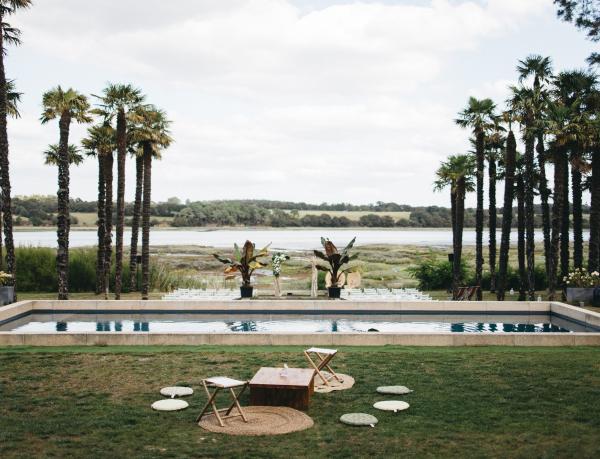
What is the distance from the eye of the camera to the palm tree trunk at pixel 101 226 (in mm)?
26781

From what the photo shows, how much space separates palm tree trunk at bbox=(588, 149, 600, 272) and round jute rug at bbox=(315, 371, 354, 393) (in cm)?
1601

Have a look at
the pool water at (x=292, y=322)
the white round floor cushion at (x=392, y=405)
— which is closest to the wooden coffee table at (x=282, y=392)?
the white round floor cushion at (x=392, y=405)

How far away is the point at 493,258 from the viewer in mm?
30078

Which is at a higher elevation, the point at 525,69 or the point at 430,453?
the point at 525,69

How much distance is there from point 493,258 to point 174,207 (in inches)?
3500

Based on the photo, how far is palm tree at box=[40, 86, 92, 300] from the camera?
23.1 metres

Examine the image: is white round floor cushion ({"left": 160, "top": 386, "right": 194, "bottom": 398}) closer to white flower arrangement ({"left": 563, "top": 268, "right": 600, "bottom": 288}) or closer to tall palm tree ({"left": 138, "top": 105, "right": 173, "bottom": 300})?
tall palm tree ({"left": 138, "top": 105, "right": 173, "bottom": 300})

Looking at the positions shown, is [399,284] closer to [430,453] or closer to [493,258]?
[493,258]

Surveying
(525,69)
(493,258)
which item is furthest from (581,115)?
(493,258)

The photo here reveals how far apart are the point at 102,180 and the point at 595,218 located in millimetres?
19668

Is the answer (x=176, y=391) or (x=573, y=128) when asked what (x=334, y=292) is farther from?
(x=176, y=391)

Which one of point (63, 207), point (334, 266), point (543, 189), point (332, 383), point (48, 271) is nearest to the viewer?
point (332, 383)

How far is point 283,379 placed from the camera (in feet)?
30.5

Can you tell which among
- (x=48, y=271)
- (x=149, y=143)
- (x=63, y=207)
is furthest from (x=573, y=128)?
(x=48, y=271)
